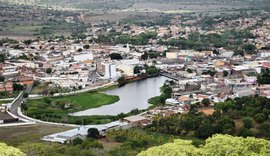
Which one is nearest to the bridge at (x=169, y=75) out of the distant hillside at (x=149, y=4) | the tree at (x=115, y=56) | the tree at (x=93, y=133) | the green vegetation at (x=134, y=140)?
the tree at (x=115, y=56)

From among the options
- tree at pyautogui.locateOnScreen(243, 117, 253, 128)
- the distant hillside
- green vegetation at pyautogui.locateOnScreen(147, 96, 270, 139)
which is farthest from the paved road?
the distant hillside

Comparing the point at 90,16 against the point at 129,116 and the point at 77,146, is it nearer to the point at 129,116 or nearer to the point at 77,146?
the point at 129,116

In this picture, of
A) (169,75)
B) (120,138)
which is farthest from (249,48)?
(120,138)

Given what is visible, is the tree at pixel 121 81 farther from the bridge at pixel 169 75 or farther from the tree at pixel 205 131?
the tree at pixel 205 131

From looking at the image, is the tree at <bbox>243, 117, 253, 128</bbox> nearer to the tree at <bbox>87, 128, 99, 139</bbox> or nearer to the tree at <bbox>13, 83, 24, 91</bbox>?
the tree at <bbox>87, 128, 99, 139</bbox>

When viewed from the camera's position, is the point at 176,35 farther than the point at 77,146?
Yes

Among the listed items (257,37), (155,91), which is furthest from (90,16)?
(155,91)
